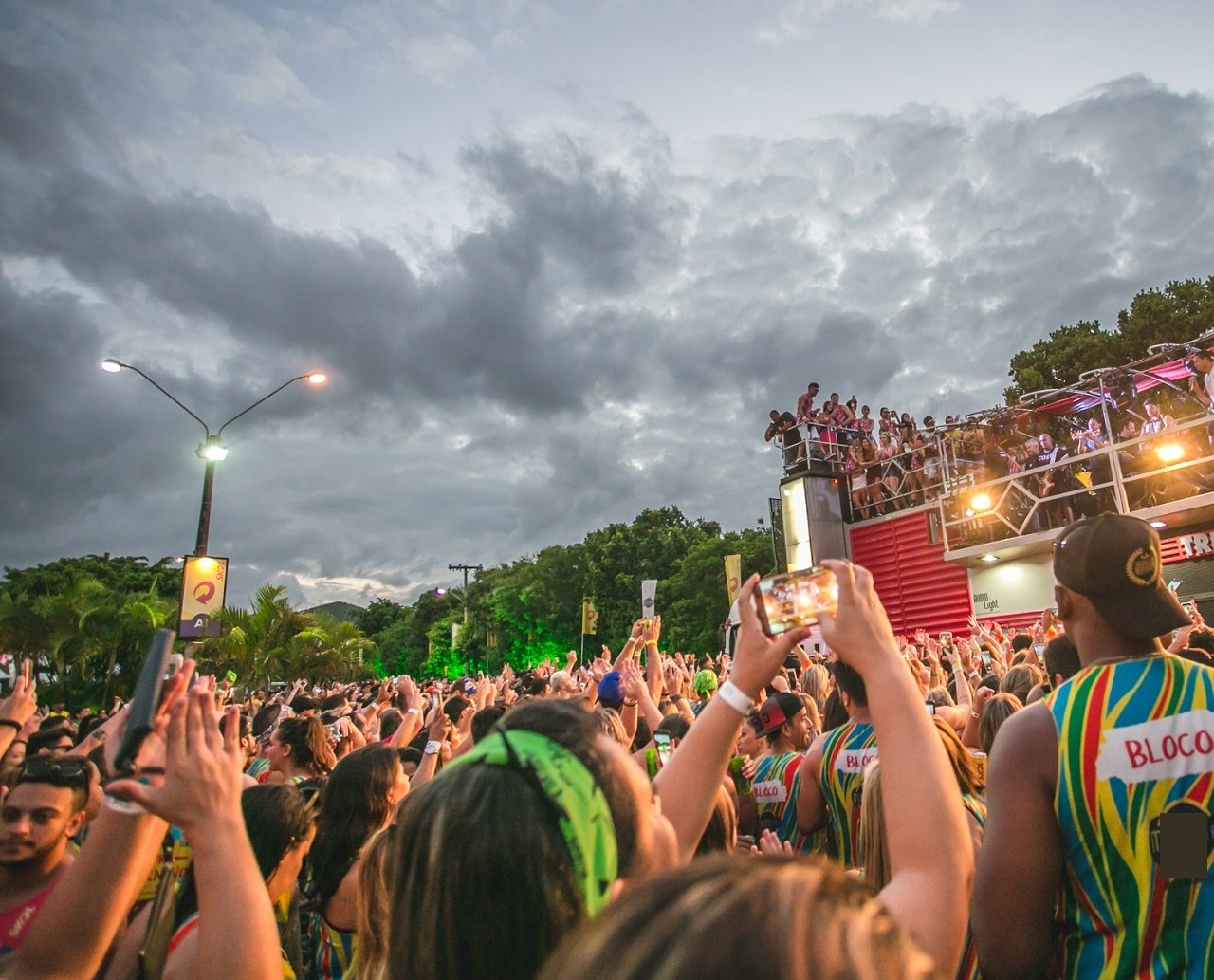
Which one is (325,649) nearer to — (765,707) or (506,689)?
(506,689)

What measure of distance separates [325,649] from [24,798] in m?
24.2

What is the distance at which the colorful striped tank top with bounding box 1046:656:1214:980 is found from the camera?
1779 millimetres

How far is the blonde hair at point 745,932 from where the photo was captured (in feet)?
2.11

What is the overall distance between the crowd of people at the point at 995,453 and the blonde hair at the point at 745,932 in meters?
14.4

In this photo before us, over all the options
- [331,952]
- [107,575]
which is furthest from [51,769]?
[107,575]

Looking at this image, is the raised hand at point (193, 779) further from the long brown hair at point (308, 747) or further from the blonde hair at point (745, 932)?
the long brown hair at point (308, 747)

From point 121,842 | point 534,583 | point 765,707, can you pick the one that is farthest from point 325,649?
point 534,583

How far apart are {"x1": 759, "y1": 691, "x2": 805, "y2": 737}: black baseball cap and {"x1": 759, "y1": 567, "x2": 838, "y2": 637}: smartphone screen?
101 inches

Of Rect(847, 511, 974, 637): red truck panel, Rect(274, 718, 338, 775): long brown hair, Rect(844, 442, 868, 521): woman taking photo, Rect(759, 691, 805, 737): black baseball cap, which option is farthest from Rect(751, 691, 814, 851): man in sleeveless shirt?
Rect(844, 442, 868, 521): woman taking photo

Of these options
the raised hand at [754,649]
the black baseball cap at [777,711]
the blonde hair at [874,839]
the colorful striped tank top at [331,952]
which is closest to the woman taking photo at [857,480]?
the black baseball cap at [777,711]

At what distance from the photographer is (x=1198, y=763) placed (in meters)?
1.84

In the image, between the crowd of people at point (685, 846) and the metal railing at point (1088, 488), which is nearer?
the crowd of people at point (685, 846)

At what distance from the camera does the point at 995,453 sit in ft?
53.7

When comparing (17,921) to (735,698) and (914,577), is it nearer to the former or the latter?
(735,698)
